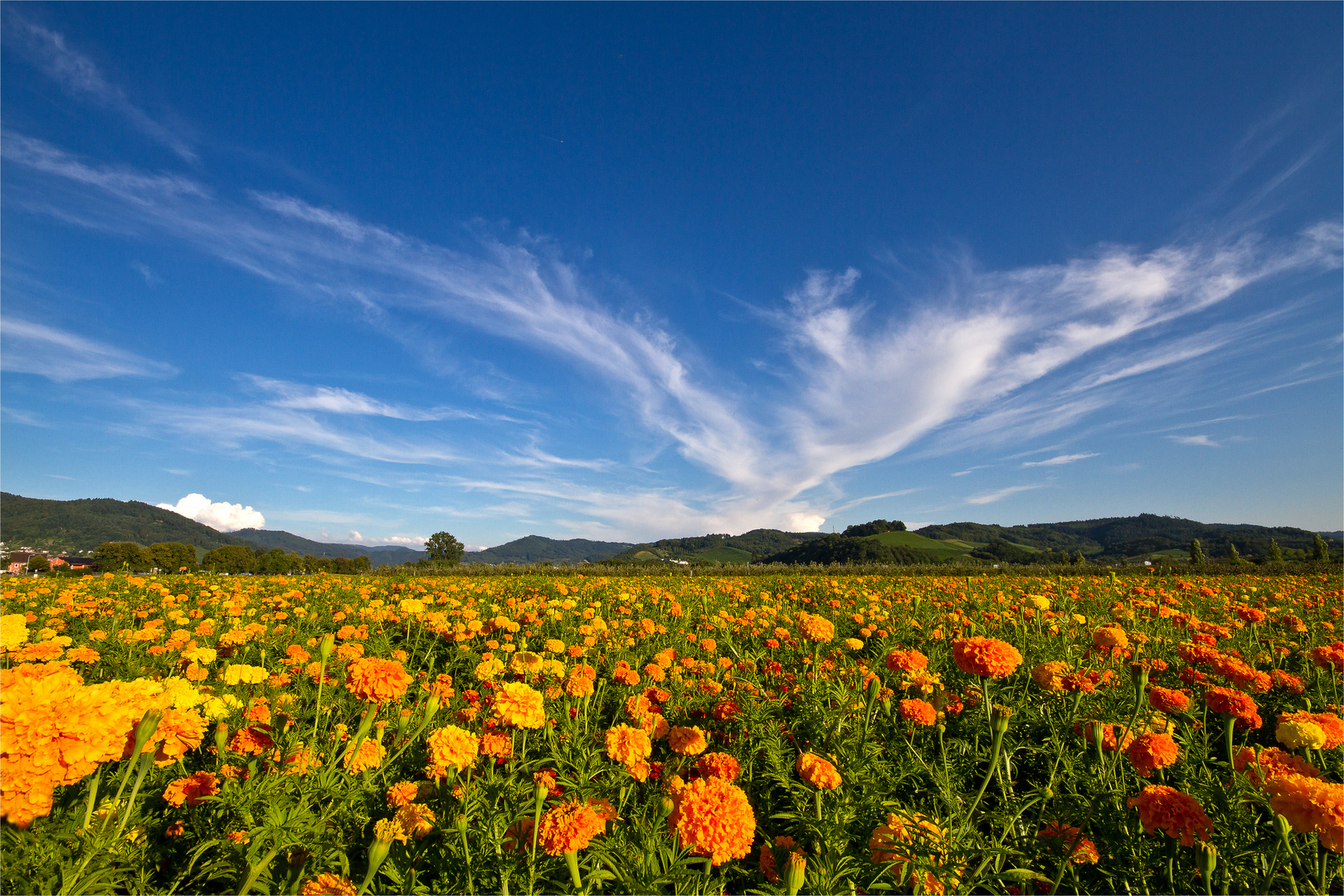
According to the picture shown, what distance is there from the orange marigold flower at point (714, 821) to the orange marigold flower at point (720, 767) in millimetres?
497

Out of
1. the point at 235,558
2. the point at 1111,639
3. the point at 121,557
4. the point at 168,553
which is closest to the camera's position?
the point at 1111,639

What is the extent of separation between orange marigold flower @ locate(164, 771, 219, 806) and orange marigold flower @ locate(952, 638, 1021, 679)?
3.34 meters

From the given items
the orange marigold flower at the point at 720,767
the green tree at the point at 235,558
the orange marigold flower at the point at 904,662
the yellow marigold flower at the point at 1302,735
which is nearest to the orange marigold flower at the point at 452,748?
the orange marigold flower at the point at 720,767

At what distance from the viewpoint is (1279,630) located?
588 centimetres

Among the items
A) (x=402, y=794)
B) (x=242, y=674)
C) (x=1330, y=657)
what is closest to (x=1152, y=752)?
(x=1330, y=657)

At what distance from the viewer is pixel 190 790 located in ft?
6.61

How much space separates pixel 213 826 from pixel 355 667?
67 centimetres

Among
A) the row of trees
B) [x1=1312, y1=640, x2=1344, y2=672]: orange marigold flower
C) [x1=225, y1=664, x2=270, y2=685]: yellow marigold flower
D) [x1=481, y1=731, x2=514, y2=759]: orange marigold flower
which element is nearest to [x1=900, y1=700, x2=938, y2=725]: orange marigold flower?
[x1=481, y1=731, x2=514, y2=759]: orange marigold flower

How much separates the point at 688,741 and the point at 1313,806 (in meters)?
2.14

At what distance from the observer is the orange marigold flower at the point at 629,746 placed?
2.20m

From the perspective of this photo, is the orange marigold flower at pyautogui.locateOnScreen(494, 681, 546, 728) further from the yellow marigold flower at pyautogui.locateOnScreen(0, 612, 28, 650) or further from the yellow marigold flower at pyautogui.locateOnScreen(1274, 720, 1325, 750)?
the yellow marigold flower at pyautogui.locateOnScreen(1274, 720, 1325, 750)

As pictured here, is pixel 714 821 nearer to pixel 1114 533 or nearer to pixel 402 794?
pixel 402 794

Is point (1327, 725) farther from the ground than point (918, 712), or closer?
farther from the ground

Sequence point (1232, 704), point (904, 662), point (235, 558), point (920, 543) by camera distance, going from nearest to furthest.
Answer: point (1232, 704) < point (904, 662) < point (235, 558) < point (920, 543)
